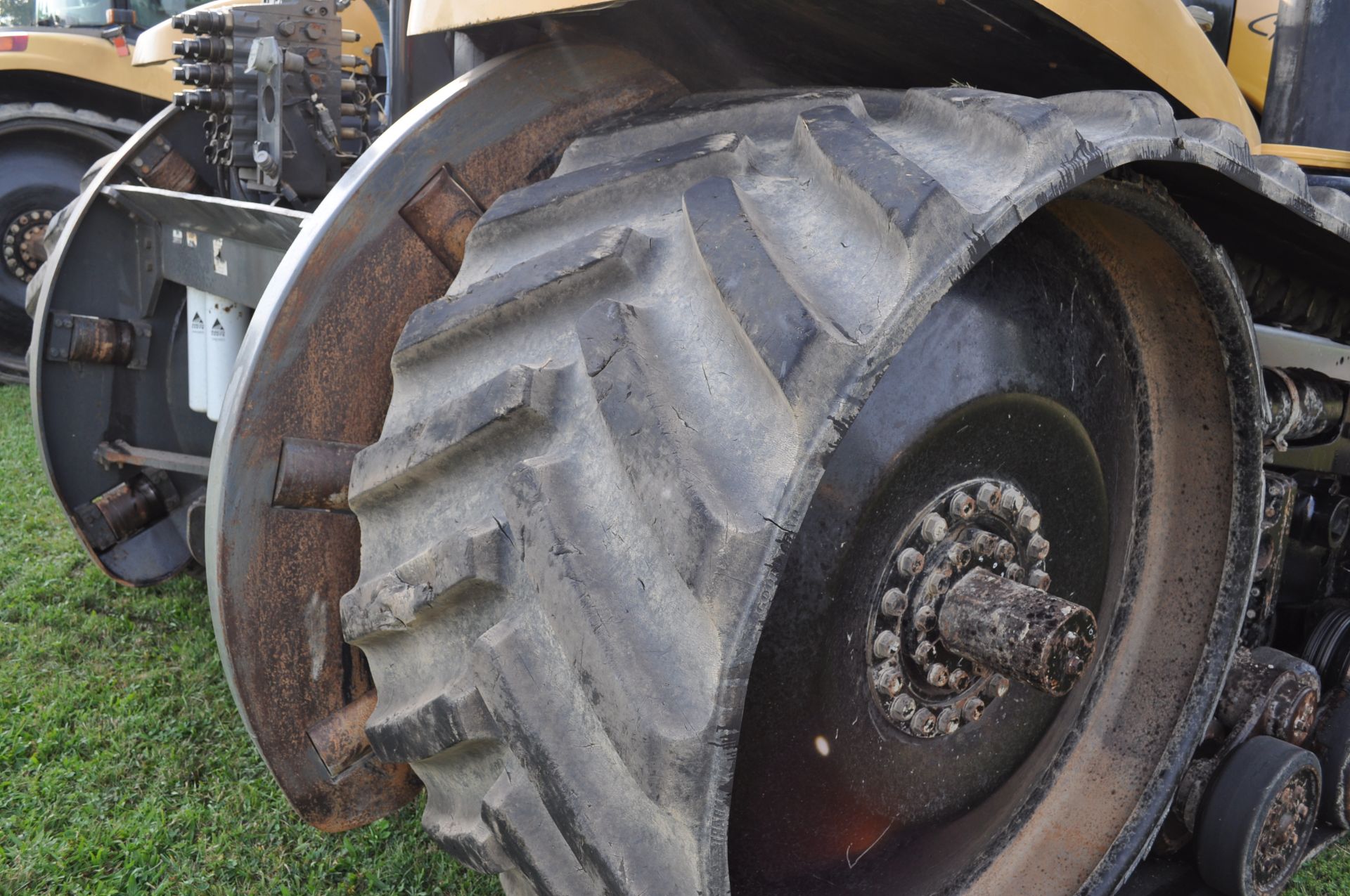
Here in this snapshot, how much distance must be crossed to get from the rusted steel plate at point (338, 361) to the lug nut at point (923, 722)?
74 centimetres

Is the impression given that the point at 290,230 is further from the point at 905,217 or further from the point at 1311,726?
the point at 1311,726

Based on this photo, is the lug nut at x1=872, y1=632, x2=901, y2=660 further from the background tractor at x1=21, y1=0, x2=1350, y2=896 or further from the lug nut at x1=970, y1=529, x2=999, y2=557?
the lug nut at x1=970, y1=529, x2=999, y2=557

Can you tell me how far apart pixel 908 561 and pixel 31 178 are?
600 centimetres

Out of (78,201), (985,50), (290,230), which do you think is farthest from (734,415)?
(78,201)

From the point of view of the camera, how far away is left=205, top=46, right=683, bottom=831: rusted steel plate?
1.46 metres

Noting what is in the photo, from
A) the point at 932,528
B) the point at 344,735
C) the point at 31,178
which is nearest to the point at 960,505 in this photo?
the point at 932,528

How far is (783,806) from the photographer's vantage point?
1433mm

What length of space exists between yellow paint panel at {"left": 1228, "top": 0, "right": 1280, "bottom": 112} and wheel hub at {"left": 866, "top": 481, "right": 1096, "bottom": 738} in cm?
126

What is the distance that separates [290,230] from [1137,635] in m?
1.59

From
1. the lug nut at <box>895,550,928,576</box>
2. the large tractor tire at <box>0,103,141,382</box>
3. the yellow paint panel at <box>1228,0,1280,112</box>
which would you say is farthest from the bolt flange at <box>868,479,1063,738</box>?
the large tractor tire at <box>0,103,141,382</box>

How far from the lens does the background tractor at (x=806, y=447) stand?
1.04 metres

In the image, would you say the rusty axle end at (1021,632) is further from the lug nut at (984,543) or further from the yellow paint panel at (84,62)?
the yellow paint panel at (84,62)

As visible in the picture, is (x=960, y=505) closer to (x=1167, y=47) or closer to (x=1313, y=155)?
(x=1167, y=47)

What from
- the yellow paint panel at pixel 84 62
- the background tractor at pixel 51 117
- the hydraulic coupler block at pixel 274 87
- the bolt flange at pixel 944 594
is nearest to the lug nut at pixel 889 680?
the bolt flange at pixel 944 594
